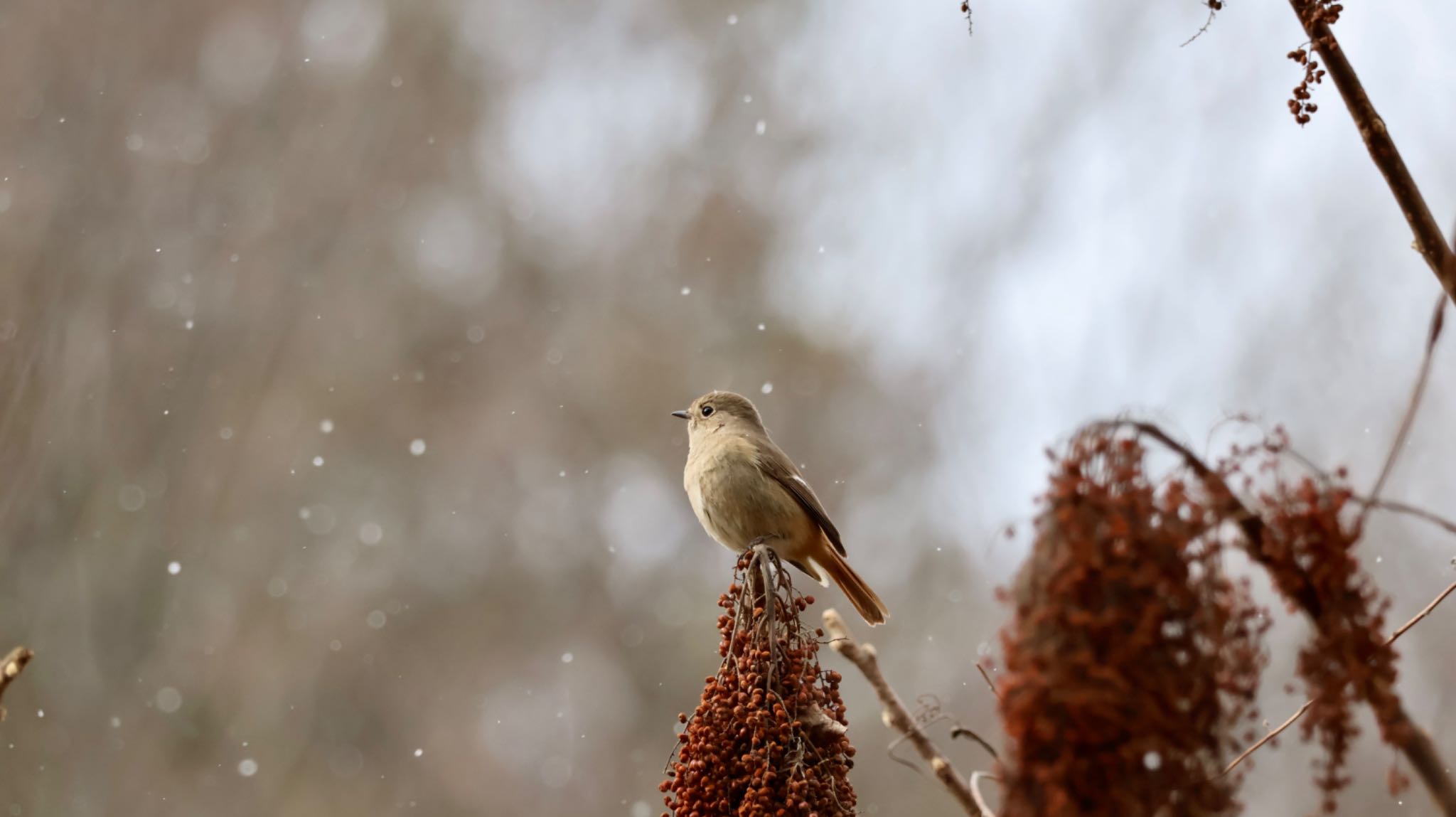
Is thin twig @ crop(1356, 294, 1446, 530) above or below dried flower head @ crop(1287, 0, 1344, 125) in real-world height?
below

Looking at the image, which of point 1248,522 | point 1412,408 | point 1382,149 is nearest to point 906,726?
point 1248,522

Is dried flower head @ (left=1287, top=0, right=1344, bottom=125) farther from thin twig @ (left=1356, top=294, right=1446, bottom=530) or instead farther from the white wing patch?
the white wing patch

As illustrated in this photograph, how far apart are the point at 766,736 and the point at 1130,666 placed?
2.11 ft

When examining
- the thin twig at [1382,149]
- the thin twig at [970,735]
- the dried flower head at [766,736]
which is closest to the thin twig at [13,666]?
the dried flower head at [766,736]

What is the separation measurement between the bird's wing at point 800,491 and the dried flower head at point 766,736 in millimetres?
535

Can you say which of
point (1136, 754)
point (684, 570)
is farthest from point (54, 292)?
point (1136, 754)

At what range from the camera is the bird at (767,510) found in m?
2.16

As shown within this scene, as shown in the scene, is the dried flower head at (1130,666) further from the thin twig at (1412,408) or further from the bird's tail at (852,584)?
the bird's tail at (852,584)

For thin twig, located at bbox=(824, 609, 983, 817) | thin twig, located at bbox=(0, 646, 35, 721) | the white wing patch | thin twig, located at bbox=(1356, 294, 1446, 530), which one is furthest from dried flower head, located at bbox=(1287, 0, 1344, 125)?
thin twig, located at bbox=(0, 646, 35, 721)

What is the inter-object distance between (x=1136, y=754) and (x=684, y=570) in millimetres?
5126

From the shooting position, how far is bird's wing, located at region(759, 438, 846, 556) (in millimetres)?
2189

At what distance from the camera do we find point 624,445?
6336 mm

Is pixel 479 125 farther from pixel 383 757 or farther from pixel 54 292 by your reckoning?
pixel 383 757

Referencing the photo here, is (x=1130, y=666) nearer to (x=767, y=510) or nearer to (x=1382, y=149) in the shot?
(x=1382, y=149)
